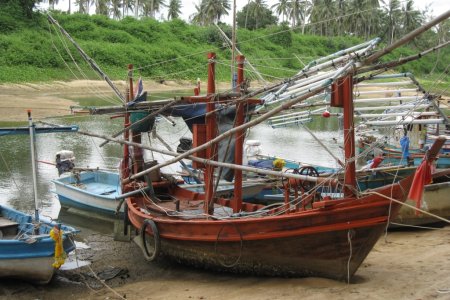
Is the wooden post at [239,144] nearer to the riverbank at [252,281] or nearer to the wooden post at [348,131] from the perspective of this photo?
the riverbank at [252,281]

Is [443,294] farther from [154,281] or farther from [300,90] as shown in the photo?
[154,281]

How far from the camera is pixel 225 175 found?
38.0 ft

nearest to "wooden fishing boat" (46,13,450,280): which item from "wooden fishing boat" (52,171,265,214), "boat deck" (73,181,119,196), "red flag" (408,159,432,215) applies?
"red flag" (408,159,432,215)

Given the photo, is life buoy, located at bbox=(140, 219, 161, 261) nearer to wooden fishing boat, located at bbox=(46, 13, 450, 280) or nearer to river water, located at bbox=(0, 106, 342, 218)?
wooden fishing boat, located at bbox=(46, 13, 450, 280)

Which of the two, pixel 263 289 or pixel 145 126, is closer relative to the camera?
pixel 263 289

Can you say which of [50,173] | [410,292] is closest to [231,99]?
[410,292]

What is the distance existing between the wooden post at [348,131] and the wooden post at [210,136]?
3.07 metres

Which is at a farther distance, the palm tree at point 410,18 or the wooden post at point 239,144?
the palm tree at point 410,18

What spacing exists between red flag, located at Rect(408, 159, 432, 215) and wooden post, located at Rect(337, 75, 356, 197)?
874 mm

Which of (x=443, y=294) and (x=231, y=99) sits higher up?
(x=231, y=99)

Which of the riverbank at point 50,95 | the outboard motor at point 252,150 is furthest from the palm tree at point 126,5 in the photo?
the outboard motor at point 252,150

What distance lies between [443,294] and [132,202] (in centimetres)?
725

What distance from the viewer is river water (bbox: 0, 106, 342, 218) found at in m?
18.4

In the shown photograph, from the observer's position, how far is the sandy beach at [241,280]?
868cm
